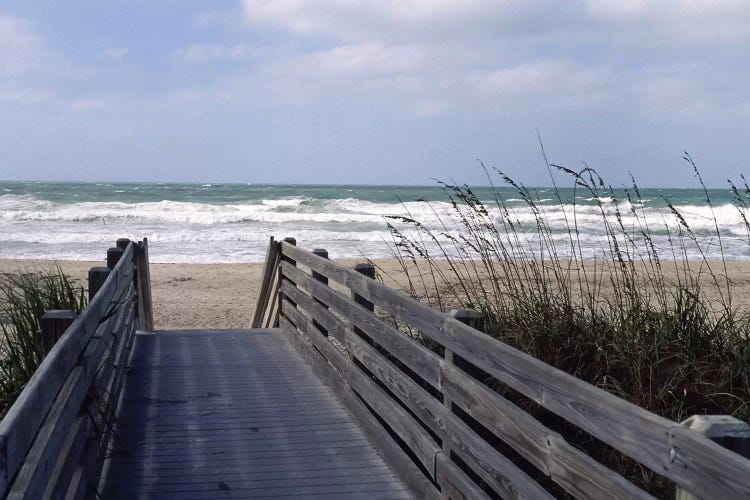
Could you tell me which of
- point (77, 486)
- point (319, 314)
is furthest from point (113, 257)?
point (77, 486)

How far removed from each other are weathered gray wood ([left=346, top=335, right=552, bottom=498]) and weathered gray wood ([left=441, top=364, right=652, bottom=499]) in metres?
0.08

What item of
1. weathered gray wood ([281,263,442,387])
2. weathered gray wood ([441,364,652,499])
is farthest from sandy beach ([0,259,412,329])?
weathered gray wood ([441,364,652,499])

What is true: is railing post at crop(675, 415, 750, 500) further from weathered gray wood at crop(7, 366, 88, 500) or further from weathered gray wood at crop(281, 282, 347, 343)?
weathered gray wood at crop(281, 282, 347, 343)

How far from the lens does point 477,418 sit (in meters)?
3.10

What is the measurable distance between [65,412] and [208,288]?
11914 mm

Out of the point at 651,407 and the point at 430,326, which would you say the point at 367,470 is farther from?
the point at 651,407

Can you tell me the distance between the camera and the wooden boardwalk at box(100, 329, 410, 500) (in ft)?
12.8

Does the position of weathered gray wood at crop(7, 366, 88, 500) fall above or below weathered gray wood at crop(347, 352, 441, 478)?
above

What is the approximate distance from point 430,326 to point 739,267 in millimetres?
17349

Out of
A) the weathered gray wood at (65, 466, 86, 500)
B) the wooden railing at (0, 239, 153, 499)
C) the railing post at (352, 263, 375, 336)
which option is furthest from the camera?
the railing post at (352, 263, 375, 336)

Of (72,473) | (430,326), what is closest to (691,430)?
(430,326)

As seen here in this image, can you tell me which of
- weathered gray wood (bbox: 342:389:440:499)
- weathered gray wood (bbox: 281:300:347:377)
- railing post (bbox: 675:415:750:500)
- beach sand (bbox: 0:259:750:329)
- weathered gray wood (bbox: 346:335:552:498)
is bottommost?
beach sand (bbox: 0:259:750:329)

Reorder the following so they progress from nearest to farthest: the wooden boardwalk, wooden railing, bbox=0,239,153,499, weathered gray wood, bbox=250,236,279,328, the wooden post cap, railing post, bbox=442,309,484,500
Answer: wooden railing, bbox=0,239,153,499 → railing post, bbox=442,309,484,500 → the wooden boardwalk → the wooden post cap → weathered gray wood, bbox=250,236,279,328

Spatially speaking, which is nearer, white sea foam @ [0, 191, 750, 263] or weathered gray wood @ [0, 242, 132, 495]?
weathered gray wood @ [0, 242, 132, 495]
